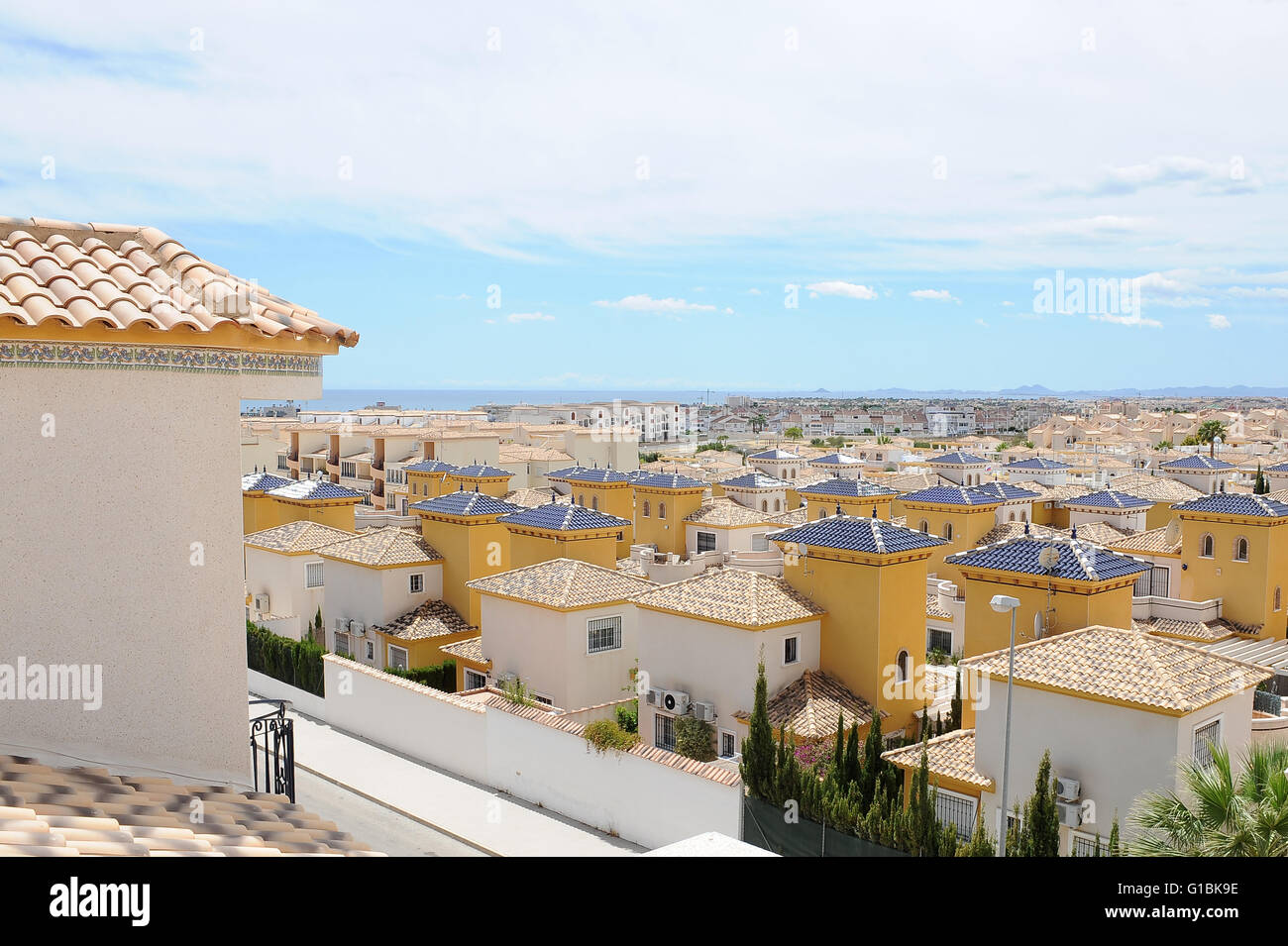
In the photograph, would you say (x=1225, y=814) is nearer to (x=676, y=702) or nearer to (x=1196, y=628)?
(x=676, y=702)

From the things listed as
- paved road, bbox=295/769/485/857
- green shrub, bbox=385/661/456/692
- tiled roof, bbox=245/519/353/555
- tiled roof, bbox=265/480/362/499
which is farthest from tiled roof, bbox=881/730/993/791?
tiled roof, bbox=265/480/362/499

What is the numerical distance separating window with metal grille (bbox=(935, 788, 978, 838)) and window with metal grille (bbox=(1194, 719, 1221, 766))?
3.50 meters

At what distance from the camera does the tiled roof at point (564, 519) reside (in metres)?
30.7

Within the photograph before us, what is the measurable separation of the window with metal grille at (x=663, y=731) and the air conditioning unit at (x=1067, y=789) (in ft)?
30.6

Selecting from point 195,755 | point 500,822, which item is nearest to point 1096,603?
point 500,822

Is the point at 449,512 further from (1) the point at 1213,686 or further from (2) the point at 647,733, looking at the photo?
(1) the point at 1213,686

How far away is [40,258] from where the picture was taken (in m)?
8.15

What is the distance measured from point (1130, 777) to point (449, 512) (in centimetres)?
2179

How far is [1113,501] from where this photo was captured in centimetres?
4156

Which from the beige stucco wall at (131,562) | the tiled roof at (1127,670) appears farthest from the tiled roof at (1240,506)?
the beige stucco wall at (131,562)

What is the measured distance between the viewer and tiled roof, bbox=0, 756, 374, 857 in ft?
16.7

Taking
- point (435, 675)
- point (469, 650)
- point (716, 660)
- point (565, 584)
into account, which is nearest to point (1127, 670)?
point (716, 660)

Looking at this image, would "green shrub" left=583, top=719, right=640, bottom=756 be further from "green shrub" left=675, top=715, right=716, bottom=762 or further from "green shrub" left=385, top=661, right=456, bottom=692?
"green shrub" left=385, top=661, right=456, bottom=692
